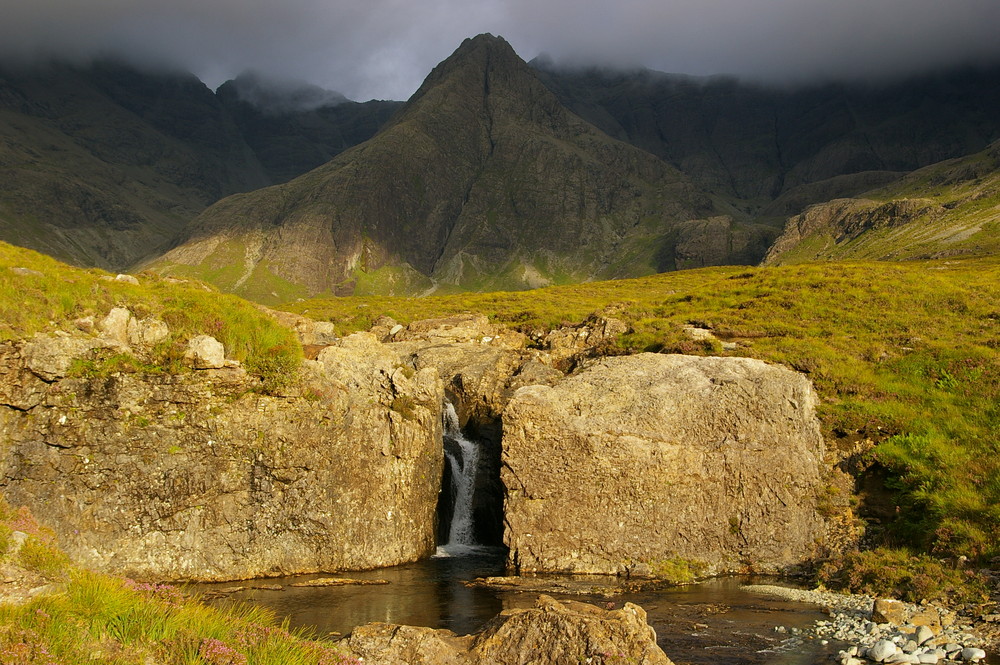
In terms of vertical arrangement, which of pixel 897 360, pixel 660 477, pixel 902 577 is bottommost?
pixel 902 577

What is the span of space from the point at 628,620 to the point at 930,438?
1903cm

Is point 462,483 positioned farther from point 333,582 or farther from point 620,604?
point 620,604

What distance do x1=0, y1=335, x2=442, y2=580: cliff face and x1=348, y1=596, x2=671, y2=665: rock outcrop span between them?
1238 centimetres

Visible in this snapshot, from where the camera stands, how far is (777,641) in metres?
17.0

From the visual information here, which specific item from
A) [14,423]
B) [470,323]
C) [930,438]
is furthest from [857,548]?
[470,323]

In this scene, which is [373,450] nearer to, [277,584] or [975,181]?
[277,584]

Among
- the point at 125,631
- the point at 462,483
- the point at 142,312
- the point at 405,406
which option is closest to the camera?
the point at 125,631

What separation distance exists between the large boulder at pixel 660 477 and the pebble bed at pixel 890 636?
485 centimetres

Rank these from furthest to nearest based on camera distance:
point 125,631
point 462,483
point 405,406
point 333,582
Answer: point 462,483 < point 405,406 < point 333,582 < point 125,631

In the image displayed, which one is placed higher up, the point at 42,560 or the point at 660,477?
the point at 660,477

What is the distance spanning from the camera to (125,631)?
8.92 metres

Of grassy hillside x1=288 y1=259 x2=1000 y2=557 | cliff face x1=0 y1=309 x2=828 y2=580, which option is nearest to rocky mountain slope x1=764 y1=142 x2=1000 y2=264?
grassy hillside x1=288 y1=259 x2=1000 y2=557

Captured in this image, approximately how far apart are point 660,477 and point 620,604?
606cm

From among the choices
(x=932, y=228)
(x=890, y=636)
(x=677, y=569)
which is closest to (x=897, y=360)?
(x=677, y=569)
